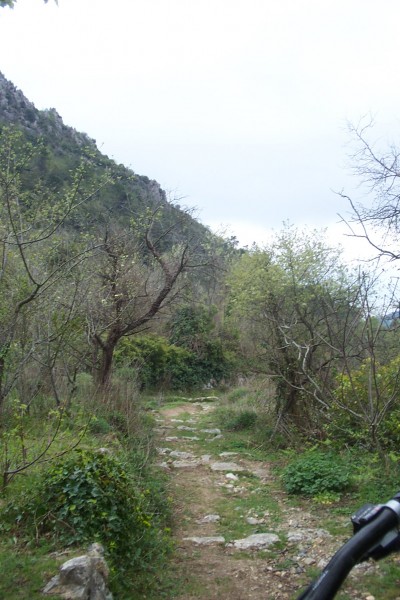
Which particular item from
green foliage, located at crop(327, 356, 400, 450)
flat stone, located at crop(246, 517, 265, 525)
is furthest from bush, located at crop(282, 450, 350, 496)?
flat stone, located at crop(246, 517, 265, 525)

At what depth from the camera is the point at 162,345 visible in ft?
61.4

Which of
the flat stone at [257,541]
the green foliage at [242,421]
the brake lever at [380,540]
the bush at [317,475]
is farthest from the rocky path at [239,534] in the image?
the brake lever at [380,540]

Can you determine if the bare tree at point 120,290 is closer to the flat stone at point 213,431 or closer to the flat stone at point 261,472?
the flat stone at point 213,431

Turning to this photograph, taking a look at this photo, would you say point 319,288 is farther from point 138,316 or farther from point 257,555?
point 257,555

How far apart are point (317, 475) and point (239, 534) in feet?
5.47

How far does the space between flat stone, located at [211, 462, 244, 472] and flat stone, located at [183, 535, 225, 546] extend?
2.83 m

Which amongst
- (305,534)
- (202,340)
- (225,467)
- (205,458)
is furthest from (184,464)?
(202,340)

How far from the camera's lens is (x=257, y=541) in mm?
5191

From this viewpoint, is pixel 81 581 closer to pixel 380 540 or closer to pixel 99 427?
pixel 380 540

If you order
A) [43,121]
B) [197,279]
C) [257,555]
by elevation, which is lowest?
[257,555]

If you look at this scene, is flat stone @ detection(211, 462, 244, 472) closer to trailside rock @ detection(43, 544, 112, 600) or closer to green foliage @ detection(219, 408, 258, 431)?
green foliage @ detection(219, 408, 258, 431)

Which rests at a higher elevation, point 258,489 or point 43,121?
point 43,121

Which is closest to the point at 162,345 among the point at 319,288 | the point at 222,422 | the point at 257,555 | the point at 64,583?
the point at 222,422

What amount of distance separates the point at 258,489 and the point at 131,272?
6458mm
